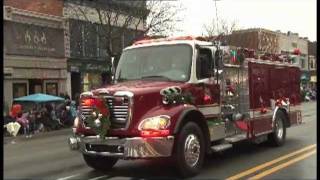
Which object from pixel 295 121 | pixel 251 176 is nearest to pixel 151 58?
pixel 251 176

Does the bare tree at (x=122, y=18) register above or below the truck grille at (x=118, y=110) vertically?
above

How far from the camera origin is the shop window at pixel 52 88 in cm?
3603

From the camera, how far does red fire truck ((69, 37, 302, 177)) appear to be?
9.81 metres

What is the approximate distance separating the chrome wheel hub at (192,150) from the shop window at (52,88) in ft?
86.9

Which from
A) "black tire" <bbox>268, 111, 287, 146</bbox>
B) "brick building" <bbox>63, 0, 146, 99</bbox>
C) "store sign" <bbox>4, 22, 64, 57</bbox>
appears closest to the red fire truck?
"black tire" <bbox>268, 111, 287, 146</bbox>

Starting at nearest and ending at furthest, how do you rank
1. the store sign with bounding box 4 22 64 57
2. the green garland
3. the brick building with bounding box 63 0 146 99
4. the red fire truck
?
the red fire truck → the green garland → the store sign with bounding box 4 22 64 57 → the brick building with bounding box 63 0 146 99

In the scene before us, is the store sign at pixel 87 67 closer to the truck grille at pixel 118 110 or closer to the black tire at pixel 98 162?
the black tire at pixel 98 162

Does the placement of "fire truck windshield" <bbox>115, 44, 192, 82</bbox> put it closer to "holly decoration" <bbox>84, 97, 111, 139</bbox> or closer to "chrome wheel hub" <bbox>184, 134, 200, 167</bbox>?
"chrome wheel hub" <bbox>184, 134, 200, 167</bbox>

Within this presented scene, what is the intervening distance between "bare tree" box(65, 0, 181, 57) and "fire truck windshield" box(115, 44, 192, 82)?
811 inches

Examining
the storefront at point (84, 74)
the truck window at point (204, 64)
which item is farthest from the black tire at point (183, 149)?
the storefront at point (84, 74)

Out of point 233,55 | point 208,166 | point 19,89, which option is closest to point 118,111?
point 208,166

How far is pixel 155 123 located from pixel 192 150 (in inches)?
40.2

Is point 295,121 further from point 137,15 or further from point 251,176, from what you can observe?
point 137,15

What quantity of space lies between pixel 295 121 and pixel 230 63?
4.89 m
